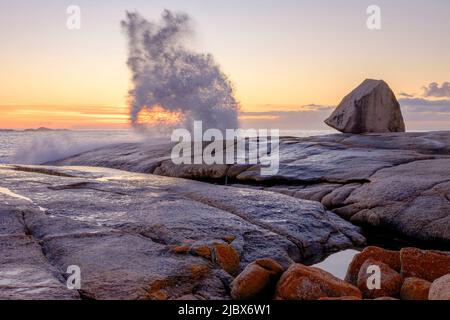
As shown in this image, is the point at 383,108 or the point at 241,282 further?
the point at 383,108

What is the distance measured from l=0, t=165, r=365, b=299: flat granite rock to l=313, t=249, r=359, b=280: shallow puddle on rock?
5.7 inches

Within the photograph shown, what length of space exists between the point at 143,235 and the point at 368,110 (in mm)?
9818

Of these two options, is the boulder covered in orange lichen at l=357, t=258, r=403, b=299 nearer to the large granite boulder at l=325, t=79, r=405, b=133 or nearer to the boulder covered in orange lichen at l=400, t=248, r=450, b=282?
the boulder covered in orange lichen at l=400, t=248, r=450, b=282

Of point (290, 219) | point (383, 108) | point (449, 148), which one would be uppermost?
point (383, 108)

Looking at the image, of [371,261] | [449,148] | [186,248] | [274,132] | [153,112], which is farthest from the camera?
[153,112]

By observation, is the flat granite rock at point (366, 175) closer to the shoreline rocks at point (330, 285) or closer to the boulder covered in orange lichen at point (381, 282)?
the boulder covered in orange lichen at point (381, 282)

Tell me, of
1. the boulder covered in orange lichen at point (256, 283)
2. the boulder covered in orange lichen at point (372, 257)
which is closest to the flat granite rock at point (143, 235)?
the boulder covered in orange lichen at point (256, 283)

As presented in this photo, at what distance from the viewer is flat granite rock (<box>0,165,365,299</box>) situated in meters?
3.55

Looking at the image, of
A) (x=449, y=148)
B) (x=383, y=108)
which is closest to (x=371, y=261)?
(x=449, y=148)

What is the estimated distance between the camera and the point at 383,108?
1329 centimetres

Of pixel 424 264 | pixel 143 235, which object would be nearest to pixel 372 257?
pixel 424 264
